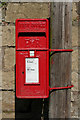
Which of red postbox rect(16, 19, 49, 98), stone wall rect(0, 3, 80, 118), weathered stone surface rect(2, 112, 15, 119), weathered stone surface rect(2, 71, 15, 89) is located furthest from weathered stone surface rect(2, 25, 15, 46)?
weathered stone surface rect(2, 112, 15, 119)

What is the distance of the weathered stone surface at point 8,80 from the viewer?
2.46 meters

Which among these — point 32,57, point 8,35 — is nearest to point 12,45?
point 8,35

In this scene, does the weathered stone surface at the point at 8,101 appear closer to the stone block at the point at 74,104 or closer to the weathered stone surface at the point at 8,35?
the weathered stone surface at the point at 8,35

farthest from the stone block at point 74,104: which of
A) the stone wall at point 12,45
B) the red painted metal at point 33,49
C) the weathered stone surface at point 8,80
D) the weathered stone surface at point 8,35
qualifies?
the weathered stone surface at point 8,35

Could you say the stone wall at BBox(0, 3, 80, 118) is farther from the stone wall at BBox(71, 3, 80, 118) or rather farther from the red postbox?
the red postbox

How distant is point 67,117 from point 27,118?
821 mm

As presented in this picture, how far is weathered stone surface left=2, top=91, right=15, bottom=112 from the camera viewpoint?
8.10ft

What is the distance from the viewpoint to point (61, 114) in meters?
1.86

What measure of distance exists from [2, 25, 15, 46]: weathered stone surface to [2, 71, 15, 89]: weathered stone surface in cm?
40

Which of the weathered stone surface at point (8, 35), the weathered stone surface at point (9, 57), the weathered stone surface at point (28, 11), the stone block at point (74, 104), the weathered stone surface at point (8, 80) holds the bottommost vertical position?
the stone block at point (74, 104)

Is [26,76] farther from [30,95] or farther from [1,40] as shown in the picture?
[1,40]

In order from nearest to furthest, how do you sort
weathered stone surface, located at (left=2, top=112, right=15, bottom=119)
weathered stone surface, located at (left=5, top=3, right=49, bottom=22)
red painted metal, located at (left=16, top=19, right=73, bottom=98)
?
red painted metal, located at (left=16, top=19, right=73, bottom=98) < weathered stone surface, located at (left=5, top=3, right=49, bottom=22) < weathered stone surface, located at (left=2, top=112, right=15, bottom=119)

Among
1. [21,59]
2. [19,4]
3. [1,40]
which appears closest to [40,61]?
[21,59]

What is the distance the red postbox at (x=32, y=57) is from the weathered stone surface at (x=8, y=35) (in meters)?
0.60
